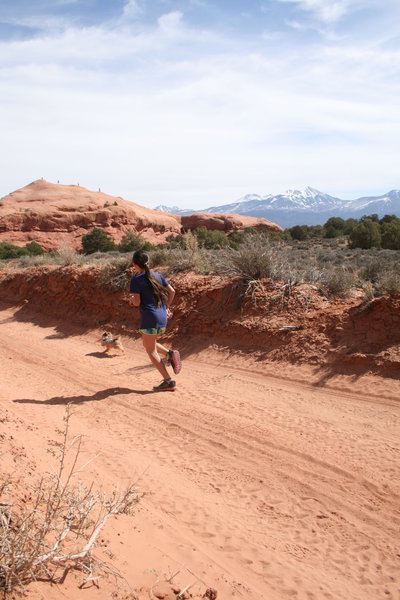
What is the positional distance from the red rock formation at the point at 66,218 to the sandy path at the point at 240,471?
38901mm

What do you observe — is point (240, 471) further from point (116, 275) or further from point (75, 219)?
point (75, 219)

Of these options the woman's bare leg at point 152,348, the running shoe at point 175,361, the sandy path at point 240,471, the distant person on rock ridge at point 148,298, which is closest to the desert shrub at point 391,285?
the sandy path at point 240,471

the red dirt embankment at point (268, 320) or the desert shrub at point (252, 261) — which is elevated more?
the desert shrub at point (252, 261)

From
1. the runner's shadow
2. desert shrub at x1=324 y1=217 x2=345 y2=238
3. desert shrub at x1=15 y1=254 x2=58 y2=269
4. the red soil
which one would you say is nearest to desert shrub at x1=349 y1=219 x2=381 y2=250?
desert shrub at x1=324 y1=217 x2=345 y2=238

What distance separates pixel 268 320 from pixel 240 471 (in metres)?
4.49

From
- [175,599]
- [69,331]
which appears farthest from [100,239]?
[175,599]

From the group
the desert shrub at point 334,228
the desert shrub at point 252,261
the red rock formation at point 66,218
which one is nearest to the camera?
the desert shrub at point 252,261

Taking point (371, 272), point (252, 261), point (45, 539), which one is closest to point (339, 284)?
point (252, 261)

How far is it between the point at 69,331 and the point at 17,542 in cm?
1013

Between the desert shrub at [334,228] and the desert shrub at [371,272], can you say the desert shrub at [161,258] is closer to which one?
the desert shrub at [371,272]

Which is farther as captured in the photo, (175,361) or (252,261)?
(252,261)

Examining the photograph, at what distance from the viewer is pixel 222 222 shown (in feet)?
184

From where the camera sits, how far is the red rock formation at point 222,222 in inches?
2201

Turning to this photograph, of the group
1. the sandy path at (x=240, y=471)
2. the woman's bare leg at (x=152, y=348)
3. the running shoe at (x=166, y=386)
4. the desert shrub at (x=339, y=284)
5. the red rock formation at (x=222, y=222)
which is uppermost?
the red rock formation at (x=222, y=222)
